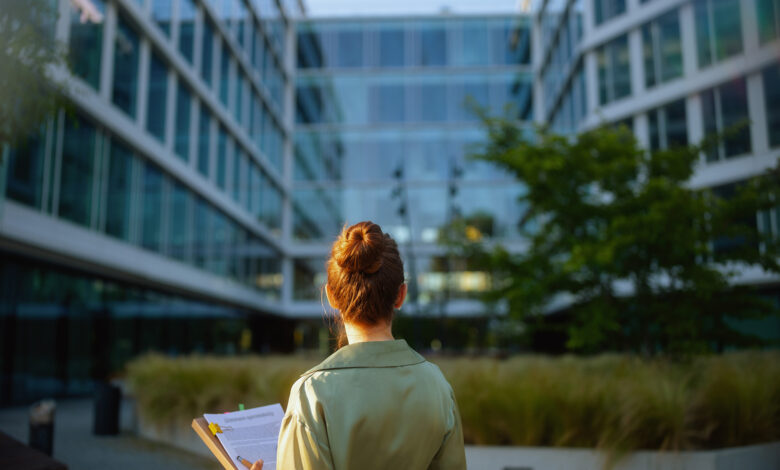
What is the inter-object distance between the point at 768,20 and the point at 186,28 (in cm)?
1813

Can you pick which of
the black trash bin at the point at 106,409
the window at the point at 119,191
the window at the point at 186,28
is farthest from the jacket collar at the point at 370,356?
the window at the point at 186,28

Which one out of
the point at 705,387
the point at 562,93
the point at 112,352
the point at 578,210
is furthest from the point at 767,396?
the point at 562,93

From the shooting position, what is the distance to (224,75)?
2628 centimetres

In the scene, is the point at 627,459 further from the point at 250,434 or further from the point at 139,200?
the point at 139,200

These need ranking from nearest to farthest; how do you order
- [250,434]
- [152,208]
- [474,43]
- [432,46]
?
[250,434] < [152,208] < [474,43] < [432,46]

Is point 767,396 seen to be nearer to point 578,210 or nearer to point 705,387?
point 705,387

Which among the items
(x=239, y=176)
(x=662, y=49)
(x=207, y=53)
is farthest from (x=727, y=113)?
(x=239, y=176)

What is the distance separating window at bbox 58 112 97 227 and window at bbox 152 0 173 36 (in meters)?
5.43

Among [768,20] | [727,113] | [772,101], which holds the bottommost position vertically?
[772,101]

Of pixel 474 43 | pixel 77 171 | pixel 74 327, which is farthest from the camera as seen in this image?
pixel 474 43

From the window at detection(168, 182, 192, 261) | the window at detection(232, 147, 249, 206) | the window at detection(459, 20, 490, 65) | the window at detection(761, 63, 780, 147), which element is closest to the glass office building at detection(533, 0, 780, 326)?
the window at detection(761, 63, 780, 147)

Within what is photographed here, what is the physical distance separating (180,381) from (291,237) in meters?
26.9

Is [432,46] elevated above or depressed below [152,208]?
above

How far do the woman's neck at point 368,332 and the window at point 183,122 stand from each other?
68.1ft
